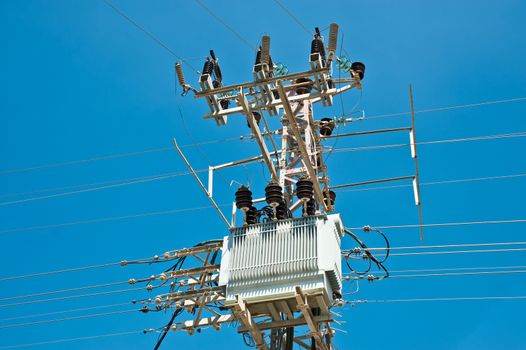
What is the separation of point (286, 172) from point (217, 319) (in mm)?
3484

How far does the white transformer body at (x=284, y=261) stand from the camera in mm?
17188

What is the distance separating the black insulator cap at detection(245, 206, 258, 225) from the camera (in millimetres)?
18672

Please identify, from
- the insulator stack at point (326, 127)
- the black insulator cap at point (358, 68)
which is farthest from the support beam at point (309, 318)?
the insulator stack at point (326, 127)

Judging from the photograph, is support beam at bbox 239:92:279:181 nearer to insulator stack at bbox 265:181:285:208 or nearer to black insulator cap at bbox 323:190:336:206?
insulator stack at bbox 265:181:285:208

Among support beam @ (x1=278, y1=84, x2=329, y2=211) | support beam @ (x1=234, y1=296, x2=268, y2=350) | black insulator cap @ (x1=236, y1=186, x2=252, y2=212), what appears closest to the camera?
support beam @ (x1=234, y1=296, x2=268, y2=350)

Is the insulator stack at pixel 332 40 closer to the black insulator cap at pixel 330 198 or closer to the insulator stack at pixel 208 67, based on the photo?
the insulator stack at pixel 208 67

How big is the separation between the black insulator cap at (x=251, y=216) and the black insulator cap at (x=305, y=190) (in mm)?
1012

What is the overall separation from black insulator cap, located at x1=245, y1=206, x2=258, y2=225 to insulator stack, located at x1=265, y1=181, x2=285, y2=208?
1.80 feet

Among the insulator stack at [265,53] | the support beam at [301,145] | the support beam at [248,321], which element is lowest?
the support beam at [248,321]

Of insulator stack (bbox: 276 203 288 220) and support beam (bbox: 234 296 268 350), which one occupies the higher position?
insulator stack (bbox: 276 203 288 220)

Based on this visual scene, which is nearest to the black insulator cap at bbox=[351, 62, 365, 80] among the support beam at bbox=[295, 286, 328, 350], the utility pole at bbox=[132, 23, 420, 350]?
the utility pole at bbox=[132, 23, 420, 350]

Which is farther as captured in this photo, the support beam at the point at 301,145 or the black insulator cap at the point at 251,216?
the black insulator cap at the point at 251,216

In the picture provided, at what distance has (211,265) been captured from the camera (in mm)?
19688

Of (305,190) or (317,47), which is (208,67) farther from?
(305,190)
